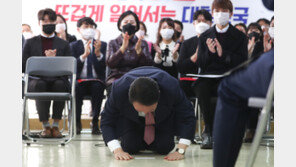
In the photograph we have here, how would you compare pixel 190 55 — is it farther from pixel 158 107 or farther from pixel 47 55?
pixel 47 55

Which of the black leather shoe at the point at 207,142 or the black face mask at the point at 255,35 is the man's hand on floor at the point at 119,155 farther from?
the black face mask at the point at 255,35

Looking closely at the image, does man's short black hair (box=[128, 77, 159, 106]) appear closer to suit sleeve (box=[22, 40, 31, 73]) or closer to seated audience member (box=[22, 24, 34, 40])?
suit sleeve (box=[22, 40, 31, 73])

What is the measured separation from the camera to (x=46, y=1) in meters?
5.57

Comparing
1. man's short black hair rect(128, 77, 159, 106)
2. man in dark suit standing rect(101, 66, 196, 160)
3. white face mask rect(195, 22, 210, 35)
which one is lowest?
man in dark suit standing rect(101, 66, 196, 160)

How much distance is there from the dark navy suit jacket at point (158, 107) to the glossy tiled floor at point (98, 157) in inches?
6.7

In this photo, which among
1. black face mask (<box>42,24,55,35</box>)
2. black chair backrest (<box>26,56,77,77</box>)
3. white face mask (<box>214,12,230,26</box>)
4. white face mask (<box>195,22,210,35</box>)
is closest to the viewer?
white face mask (<box>214,12,230,26</box>)

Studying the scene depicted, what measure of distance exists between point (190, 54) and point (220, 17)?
49 centimetres

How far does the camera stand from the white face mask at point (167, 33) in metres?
4.29

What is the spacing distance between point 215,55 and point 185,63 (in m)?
0.37

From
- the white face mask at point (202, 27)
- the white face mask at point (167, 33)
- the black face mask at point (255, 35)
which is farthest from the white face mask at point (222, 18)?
the black face mask at point (255, 35)

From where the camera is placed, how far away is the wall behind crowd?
17.9 ft

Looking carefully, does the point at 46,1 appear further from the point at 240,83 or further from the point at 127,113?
the point at 240,83

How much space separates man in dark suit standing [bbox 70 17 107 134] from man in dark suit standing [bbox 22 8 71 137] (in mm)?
342

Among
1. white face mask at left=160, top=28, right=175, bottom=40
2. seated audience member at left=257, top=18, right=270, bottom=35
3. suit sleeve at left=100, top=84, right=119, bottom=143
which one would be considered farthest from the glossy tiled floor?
seated audience member at left=257, top=18, right=270, bottom=35
